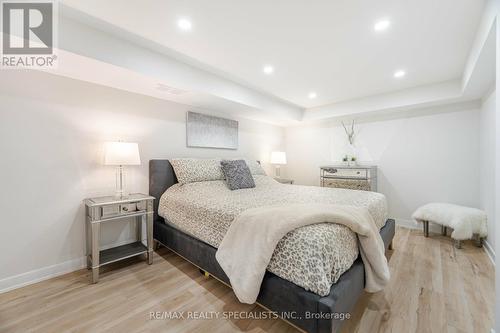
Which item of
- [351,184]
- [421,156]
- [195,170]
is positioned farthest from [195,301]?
[421,156]

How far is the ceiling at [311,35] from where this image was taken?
1.64 m

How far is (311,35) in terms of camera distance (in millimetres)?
2004

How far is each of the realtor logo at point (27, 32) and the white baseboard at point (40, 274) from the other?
6.32 ft

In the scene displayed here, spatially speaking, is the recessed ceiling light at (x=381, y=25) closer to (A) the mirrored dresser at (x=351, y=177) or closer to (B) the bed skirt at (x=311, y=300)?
(B) the bed skirt at (x=311, y=300)

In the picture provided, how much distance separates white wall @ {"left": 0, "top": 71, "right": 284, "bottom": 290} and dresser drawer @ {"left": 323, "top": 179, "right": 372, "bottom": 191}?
11.1ft

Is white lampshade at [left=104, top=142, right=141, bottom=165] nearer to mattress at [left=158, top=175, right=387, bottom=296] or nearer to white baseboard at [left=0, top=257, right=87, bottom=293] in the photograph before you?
mattress at [left=158, top=175, right=387, bottom=296]

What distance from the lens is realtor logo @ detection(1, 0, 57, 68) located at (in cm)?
156

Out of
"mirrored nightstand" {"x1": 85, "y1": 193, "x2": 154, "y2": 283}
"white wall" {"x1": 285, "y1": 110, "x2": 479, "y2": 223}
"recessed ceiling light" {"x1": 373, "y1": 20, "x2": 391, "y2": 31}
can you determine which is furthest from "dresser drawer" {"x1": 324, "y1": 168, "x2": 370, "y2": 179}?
"mirrored nightstand" {"x1": 85, "y1": 193, "x2": 154, "y2": 283}

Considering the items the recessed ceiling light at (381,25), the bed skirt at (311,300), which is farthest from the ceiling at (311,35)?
the bed skirt at (311,300)

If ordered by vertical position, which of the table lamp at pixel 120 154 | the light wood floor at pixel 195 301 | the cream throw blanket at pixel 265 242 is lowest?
the light wood floor at pixel 195 301

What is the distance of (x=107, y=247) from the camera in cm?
245

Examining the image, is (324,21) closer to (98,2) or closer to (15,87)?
(98,2)

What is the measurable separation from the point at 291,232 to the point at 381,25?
1978 millimetres

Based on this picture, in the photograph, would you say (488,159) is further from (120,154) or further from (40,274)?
(40,274)
